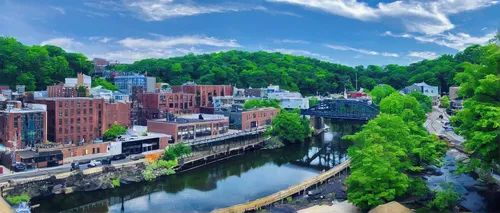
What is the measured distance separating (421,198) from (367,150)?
5.79m

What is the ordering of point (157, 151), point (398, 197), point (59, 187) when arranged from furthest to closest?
point (157, 151), point (59, 187), point (398, 197)

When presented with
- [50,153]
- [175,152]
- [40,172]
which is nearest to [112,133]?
[175,152]

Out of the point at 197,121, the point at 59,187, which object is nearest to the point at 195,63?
the point at 197,121

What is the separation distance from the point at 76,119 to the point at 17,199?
1541cm

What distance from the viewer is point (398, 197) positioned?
985 inches

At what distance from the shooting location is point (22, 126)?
36.9 meters

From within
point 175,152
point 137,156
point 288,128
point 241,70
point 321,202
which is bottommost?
point 321,202

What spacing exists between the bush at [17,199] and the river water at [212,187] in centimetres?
93

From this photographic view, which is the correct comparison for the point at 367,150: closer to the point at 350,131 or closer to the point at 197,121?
the point at 197,121

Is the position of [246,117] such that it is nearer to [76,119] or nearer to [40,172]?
[76,119]

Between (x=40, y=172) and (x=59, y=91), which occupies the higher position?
(x=59, y=91)

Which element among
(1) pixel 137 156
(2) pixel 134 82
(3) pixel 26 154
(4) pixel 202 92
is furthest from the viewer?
(2) pixel 134 82

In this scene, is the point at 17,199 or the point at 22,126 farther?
the point at 22,126

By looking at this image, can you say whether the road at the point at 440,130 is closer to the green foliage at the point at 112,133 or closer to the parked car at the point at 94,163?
the parked car at the point at 94,163
